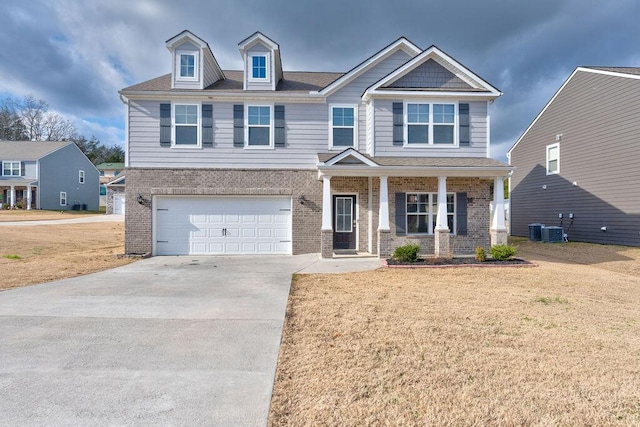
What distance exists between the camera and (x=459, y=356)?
3.90 m

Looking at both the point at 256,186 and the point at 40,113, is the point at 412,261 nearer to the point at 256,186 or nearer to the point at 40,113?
the point at 256,186

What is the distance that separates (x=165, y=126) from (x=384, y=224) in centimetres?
845

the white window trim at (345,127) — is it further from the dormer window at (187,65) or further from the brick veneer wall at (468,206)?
the dormer window at (187,65)

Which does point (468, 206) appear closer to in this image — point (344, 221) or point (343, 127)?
point (344, 221)

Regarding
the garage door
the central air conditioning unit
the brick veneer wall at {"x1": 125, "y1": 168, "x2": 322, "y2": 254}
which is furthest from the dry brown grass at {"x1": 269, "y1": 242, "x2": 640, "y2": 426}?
the central air conditioning unit

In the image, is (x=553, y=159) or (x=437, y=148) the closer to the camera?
(x=437, y=148)

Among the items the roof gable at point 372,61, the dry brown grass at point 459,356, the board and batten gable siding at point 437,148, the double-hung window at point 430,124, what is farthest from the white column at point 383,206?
the dry brown grass at point 459,356

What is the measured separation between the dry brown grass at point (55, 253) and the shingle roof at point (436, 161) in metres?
8.15

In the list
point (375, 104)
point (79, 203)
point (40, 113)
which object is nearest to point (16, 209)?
point (79, 203)

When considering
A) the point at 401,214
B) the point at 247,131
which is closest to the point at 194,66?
the point at 247,131

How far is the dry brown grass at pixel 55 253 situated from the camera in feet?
28.8

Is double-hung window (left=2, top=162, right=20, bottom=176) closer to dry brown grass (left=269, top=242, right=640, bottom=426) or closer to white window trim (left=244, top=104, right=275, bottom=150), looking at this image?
white window trim (left=244, top=104, right=275, bottom=150)

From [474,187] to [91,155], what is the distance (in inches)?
2681

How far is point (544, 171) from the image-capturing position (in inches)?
735
